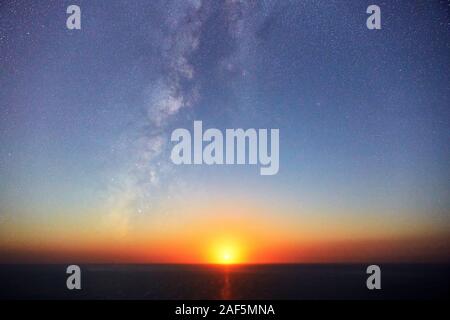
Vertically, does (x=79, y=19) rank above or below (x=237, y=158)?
above

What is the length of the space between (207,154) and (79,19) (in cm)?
146

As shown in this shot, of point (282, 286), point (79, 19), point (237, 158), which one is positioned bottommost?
point (282, 286)
